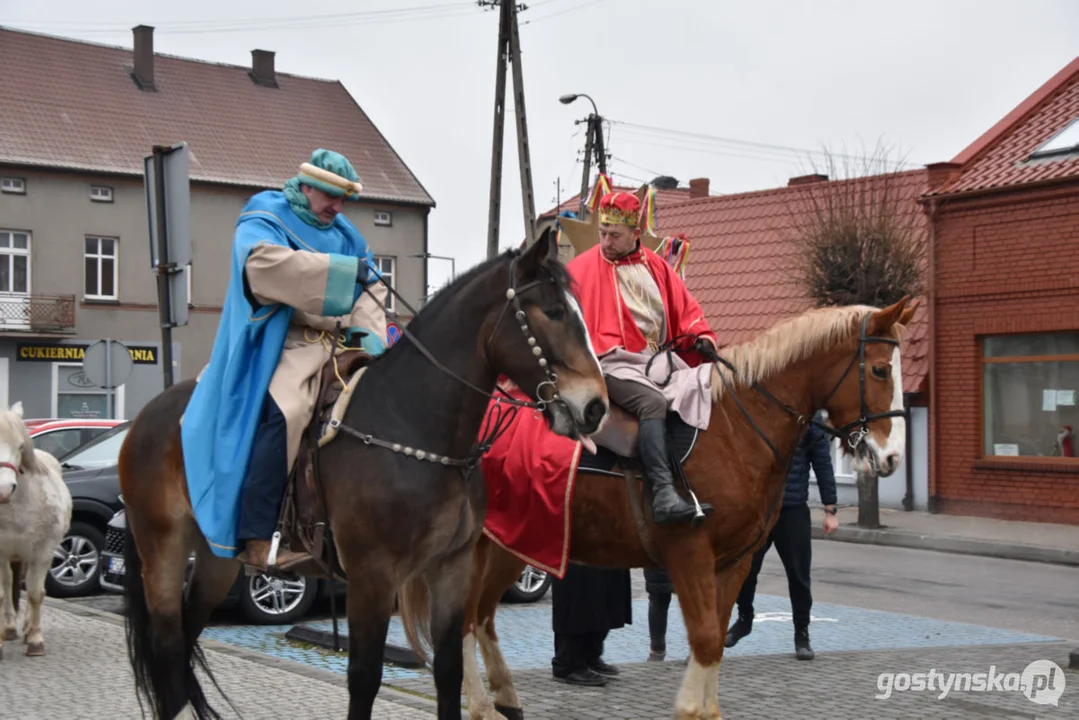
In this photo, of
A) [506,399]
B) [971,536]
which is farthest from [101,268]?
[506,399]

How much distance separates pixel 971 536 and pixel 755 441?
565 inches

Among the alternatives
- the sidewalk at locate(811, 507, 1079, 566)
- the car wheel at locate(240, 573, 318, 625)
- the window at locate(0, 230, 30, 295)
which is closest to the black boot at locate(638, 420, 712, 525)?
the car wheel at locate(240, 573, 318, 625)

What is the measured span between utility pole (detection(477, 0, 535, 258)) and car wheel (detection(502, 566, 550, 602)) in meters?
11.8

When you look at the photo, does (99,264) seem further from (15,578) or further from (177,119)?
(15,578)

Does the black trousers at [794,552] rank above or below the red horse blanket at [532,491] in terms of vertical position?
below

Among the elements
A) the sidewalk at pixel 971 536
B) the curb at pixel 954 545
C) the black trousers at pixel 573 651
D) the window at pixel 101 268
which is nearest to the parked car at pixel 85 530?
the black trousers at pixel 573 651

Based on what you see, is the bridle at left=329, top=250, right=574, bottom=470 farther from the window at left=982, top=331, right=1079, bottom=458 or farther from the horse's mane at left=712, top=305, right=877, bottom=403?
the window at left=982, top=331, right=1079, bottom=458

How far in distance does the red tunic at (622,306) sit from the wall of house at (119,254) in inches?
1224

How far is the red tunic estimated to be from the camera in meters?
6.78

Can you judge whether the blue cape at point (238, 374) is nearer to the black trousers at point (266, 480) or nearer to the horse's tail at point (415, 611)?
the black trousers at point (266, 480)

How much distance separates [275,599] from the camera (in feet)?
36.1

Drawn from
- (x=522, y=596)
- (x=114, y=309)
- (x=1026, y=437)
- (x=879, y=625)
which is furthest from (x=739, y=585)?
(x=114, y=309)

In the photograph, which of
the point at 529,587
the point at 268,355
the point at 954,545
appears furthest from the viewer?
the point at 954,545

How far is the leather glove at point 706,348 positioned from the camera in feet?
22.5
